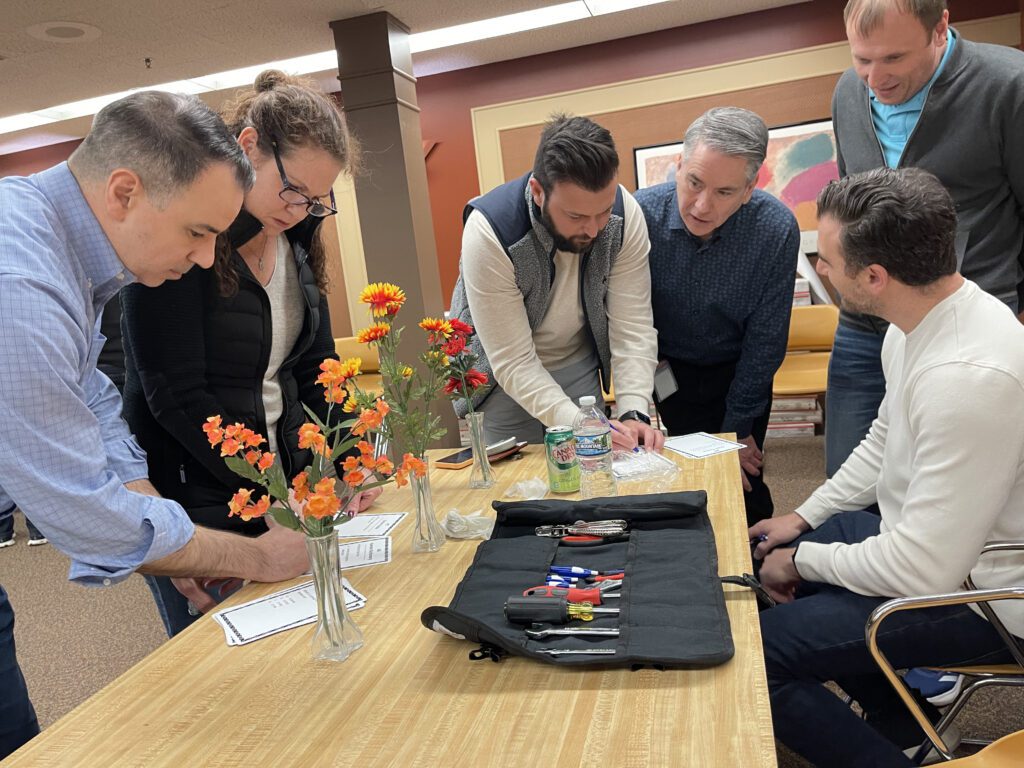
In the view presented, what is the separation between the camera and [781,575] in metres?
1.67

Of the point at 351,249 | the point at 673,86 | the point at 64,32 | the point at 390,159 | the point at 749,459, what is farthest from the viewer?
the point at 351,249

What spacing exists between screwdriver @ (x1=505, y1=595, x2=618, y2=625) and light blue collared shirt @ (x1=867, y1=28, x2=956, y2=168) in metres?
1.69

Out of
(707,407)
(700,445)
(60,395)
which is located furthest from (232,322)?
(707,407)

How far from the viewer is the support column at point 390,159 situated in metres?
5.03

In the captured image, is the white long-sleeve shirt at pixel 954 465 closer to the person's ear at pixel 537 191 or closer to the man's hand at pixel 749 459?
the man's hand at pixel 749 459

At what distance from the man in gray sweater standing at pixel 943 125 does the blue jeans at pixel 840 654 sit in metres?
0.93

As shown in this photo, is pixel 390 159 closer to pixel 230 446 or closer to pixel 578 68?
pixel 578 68

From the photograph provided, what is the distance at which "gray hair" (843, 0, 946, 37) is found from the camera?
1.90 m

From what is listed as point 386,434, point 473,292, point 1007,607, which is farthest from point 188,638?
point 1007,607

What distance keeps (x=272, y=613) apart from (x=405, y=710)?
16.9 inches

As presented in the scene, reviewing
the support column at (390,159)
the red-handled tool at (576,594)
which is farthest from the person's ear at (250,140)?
the support column at (390,159)

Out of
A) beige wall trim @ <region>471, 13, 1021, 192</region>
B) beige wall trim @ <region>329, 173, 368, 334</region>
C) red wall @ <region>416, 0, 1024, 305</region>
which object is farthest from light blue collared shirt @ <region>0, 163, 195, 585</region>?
beige wall trim @ <region>329, 173, 368, 334</region>

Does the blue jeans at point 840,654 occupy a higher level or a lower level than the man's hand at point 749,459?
lower

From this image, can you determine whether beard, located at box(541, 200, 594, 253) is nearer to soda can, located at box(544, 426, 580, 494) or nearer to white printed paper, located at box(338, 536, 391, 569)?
soda can, located at box(544, 426, 580, 494)
